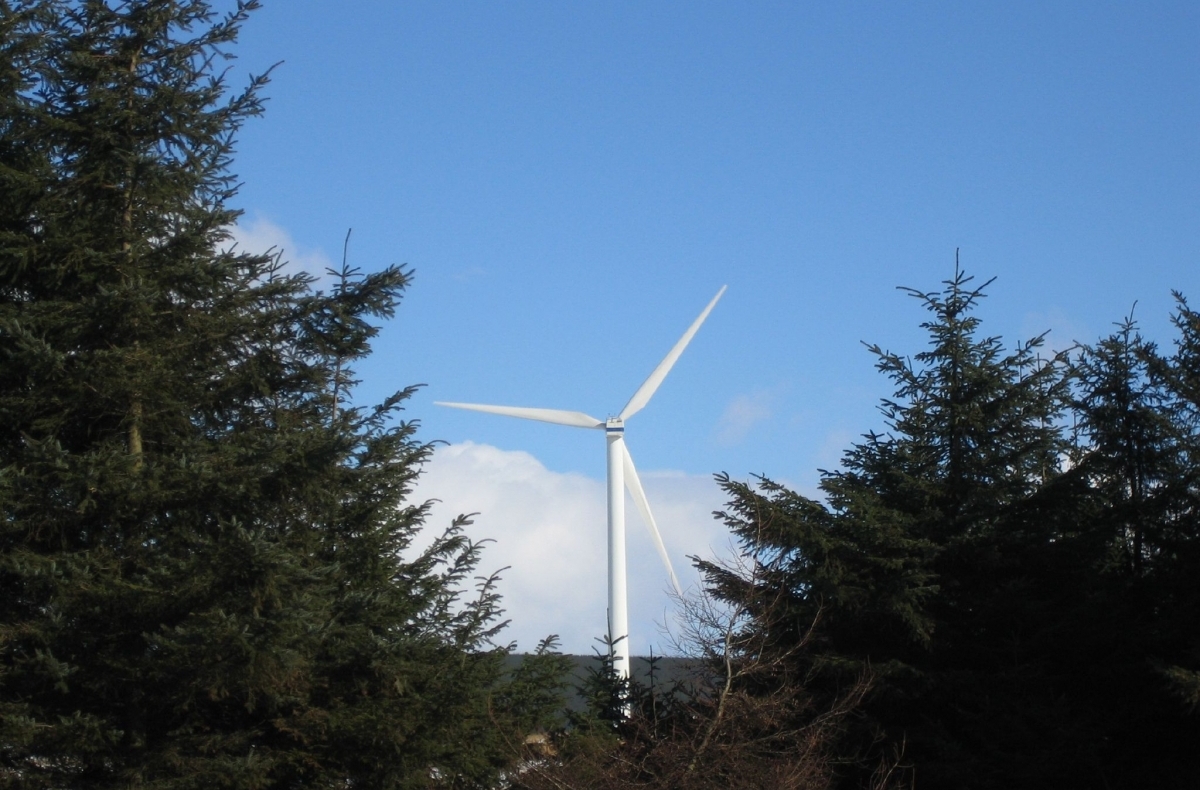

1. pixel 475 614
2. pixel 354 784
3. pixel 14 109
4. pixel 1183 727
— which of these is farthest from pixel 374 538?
pixel 1183 727

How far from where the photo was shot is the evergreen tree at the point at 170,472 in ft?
45.7

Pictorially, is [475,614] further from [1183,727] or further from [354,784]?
[1183,727]

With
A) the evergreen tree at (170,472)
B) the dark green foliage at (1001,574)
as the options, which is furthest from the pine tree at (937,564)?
the evergreen tree at (170,472)

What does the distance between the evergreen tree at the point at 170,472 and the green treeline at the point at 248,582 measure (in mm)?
40

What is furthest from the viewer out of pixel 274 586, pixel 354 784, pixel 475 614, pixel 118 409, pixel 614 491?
pixel 614 491

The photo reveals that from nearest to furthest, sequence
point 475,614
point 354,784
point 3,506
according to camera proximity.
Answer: point 3,506 < point 354,784 < point 475,614

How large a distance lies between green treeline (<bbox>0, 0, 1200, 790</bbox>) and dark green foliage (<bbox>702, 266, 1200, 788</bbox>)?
111mm

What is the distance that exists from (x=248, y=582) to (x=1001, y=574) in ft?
50.5

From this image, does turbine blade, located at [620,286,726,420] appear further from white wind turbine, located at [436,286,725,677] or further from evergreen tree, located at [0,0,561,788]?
evergreen tree, located at [0,0,561,788]

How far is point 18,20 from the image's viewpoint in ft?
52.9

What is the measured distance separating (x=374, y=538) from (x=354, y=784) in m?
4.05

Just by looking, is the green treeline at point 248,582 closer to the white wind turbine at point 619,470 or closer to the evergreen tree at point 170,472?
the evergreen tree at point 170,472

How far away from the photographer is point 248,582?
13.5 m

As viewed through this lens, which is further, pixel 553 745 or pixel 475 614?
pixel 475 614
